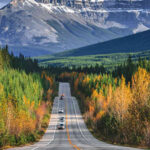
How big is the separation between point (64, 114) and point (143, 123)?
244 ft

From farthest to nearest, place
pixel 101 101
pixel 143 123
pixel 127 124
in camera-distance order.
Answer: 1. pixel 101 101
2. pixel 127 124
3. pixel 143 123

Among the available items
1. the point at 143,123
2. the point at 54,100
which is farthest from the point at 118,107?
the point at 54,100

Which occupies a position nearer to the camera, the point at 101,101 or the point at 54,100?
the point at 101,101

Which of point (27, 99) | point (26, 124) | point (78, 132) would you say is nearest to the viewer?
point (26, 124)

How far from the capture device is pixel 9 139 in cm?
6284

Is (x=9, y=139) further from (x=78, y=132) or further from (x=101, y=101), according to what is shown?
(x=101, y=101)

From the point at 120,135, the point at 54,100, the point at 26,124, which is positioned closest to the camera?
the point at 120,135

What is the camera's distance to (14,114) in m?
88.1

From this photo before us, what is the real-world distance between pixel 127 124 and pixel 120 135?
5638 mm

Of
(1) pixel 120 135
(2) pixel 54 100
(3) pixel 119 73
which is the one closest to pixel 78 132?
(1) pixel 120 135

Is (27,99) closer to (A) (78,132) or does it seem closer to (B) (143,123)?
(A) (78,132)

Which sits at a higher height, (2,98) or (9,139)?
(2,98)

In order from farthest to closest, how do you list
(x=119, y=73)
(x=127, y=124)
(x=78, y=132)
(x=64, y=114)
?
(x=119, y=73) → (x=64, y=114) → (x=78, y=132) → (x=127, y=124)

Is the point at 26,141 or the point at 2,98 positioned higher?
the point at 2,98
